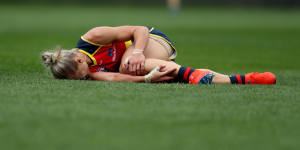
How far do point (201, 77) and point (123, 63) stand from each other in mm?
566

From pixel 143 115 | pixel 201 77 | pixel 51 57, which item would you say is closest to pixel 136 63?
pixel 201 77

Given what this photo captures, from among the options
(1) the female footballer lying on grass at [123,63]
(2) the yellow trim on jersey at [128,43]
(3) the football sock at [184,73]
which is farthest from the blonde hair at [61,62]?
(3) the football sock at [184,73]

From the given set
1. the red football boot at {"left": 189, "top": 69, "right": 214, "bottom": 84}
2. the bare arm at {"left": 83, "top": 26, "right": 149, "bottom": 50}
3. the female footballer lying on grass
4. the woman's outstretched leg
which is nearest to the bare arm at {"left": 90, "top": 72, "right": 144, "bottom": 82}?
the female footballer lying on grass

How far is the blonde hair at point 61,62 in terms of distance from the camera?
319 cm

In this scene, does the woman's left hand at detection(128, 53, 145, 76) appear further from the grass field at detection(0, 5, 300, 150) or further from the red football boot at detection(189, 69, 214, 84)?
the red football boot at detection(189, 69, 214, 84)

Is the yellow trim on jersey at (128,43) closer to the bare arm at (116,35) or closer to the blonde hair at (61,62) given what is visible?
the bare arm at (116,35)

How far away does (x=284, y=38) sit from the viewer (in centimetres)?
915

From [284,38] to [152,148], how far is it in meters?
7.91

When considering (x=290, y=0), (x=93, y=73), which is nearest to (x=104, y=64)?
(x=93, y=73)

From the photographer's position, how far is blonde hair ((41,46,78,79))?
126 inches

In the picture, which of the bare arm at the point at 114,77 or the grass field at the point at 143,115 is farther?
the bare arm at the point at 114,77

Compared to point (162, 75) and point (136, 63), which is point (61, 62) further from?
point (162, 75)

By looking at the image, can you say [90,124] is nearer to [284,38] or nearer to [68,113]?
[68,113]

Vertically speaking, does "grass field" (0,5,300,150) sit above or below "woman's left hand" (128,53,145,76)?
below
